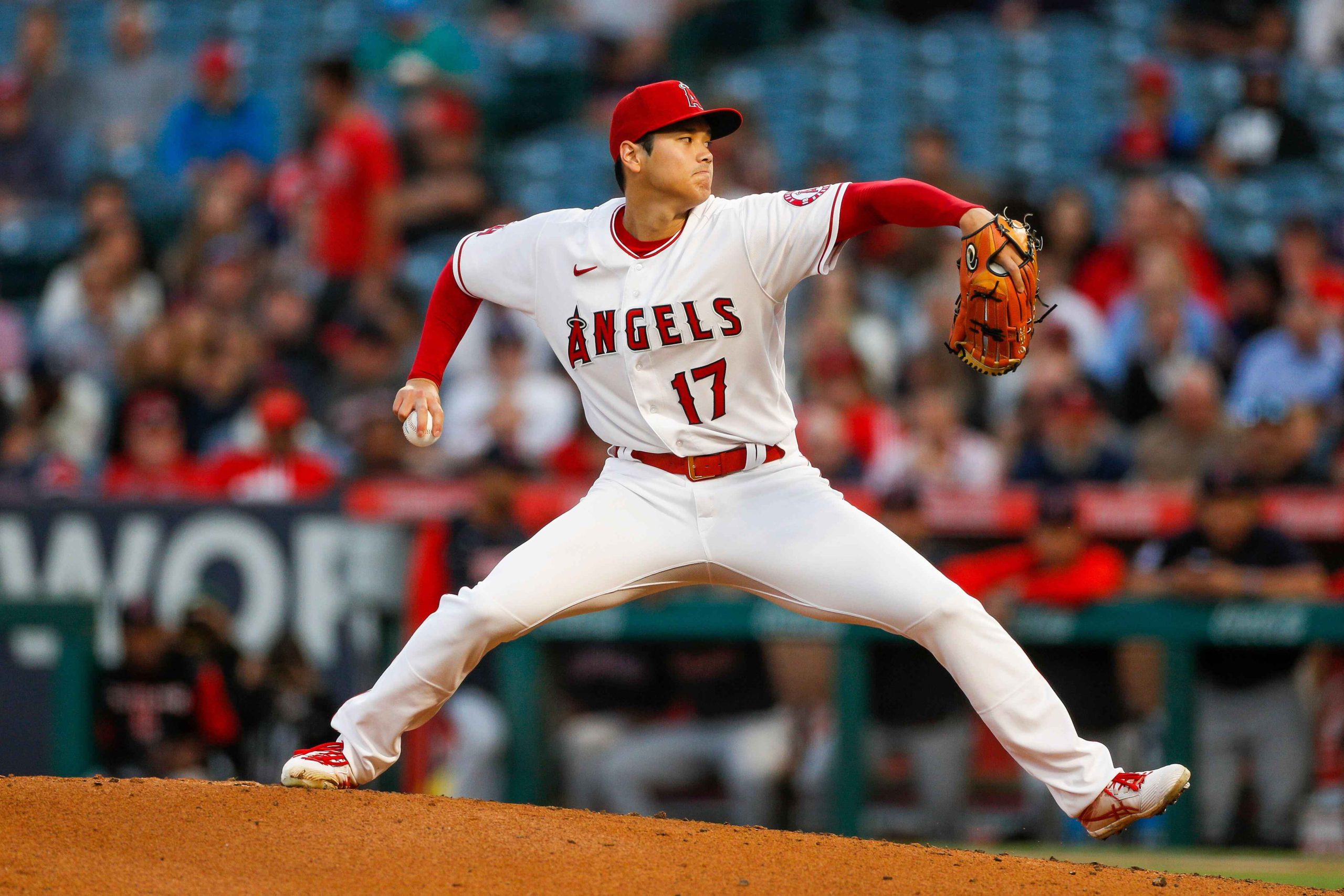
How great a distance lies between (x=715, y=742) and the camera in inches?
279

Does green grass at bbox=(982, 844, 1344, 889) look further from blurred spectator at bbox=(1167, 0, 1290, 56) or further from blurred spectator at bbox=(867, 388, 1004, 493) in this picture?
blurred spectator at bbox=(1167, 0, 1290, 56)

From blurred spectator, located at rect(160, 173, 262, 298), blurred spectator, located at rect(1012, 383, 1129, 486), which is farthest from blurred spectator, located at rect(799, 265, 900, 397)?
blurred spectator, located at rect(160, 173, 262, 298)

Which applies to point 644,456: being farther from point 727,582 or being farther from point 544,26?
point 544,26

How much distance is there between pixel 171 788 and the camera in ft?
14.3

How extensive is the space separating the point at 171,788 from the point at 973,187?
253 inches

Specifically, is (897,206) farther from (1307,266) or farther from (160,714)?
(1307,266)

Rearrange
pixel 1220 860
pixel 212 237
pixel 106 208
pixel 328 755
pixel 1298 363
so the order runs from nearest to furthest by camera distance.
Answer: pixel 328 755, pixel 1220 860, pixel 1298 363, pixel 212 237, pixel 106 208

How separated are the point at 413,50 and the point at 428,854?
812 cm

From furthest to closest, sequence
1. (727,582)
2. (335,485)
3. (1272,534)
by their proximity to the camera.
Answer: (335,485) < (1272,534) < (727,582)

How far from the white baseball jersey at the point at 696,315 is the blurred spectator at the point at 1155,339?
440 cm

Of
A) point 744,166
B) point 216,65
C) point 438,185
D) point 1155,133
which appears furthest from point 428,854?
point 216,65

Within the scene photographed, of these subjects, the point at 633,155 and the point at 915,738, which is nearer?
the point at 633,155

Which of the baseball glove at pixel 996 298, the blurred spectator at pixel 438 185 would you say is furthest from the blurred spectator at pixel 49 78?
the baseball glove at pixel 996 298

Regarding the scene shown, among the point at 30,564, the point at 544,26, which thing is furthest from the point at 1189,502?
the point at 544,26
